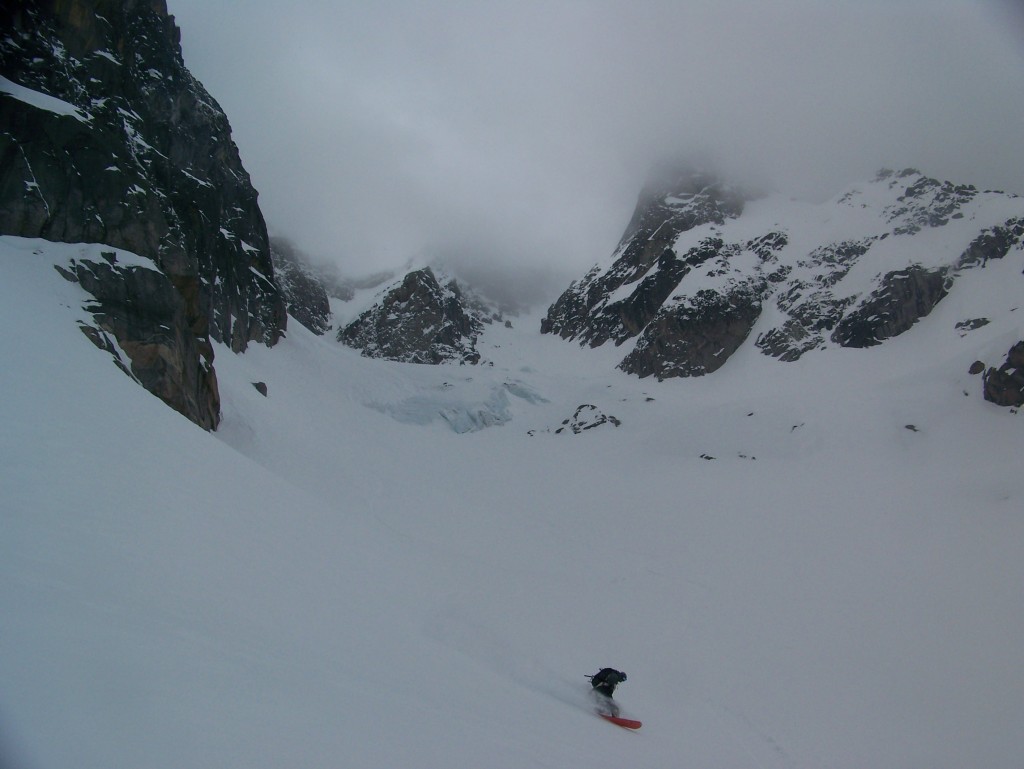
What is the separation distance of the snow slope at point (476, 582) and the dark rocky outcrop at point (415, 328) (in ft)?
204

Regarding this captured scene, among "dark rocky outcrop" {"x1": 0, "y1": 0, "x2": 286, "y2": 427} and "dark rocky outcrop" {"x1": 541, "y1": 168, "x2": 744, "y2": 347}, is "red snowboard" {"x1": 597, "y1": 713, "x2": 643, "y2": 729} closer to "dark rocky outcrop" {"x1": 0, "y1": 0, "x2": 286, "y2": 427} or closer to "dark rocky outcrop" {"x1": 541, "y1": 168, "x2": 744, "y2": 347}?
"dark rocky outcrop" {"x1": 0, "y1": 0, "x2": 286, "y2": 427}

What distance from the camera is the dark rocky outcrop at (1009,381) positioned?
117ft

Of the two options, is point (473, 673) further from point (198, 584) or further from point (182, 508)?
point (182, 508)

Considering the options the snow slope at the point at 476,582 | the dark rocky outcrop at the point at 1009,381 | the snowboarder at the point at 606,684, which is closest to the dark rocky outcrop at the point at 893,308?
the snow slope at the point at 476,582

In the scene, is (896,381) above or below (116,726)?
above

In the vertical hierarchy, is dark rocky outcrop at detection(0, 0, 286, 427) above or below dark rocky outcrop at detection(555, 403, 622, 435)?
below

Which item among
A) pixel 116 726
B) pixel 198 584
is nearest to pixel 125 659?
pixel 116 726

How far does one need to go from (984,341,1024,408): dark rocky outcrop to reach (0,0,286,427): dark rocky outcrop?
45.3m

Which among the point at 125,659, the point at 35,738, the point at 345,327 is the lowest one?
the point at 35,738

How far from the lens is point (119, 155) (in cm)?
2547

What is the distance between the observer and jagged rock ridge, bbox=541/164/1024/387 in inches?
2680

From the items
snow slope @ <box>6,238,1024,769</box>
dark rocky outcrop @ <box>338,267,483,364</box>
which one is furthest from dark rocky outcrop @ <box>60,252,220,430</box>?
dark rocky outcrop @ <box>338,267,483,364</box>

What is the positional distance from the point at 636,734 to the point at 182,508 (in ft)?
27.4

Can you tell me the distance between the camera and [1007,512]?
1008 inches
